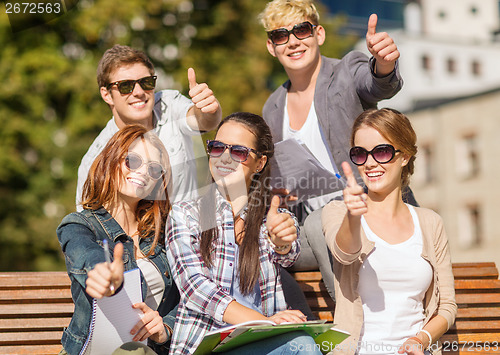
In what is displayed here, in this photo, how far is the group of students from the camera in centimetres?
325

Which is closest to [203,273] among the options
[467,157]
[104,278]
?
[104,278]

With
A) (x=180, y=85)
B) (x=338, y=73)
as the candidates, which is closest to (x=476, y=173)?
(x=180, y=85)

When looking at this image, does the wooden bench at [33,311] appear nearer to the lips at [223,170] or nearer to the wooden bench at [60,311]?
the wooden bench at [60,311]

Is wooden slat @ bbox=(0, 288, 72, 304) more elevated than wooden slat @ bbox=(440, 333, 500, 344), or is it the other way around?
wooden slat @ bbox=(0, 288, 72, 304)

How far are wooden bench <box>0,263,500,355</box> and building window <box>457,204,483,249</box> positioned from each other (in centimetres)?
2601

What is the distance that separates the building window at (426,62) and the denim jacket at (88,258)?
3414cm

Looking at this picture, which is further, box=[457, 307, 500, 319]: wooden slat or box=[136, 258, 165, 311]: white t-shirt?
box=[457, 307, 500, 319]: wooden slat

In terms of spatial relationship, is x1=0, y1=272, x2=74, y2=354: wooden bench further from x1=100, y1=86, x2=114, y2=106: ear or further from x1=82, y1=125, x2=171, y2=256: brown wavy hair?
x1=100, y1=86, x2=114, y2=106: ear

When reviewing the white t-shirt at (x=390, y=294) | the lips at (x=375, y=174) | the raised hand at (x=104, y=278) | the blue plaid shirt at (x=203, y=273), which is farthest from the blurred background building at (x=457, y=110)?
the raised hand at (x=104, y=278)

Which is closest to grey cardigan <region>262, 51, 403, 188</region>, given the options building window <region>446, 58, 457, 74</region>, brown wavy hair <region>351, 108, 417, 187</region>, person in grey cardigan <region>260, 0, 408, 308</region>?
person in grey cardigan <region>260, 0, 408, 308</region>

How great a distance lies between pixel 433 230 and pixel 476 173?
89.7 ft

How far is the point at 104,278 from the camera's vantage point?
113 inches

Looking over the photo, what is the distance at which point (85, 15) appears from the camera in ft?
52.2

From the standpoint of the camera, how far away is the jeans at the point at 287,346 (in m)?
3.12
